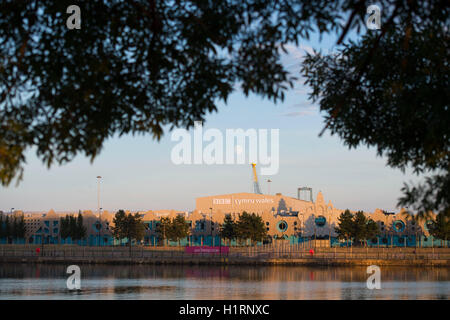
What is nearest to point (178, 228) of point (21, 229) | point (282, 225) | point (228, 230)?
point (228, 230)

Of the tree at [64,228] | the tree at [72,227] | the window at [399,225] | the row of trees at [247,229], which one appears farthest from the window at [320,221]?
the tree at [64,228]

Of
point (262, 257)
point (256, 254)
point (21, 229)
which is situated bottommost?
point (262, 257)

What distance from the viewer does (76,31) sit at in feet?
37.8

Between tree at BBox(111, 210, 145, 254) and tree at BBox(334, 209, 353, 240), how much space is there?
1414 inches

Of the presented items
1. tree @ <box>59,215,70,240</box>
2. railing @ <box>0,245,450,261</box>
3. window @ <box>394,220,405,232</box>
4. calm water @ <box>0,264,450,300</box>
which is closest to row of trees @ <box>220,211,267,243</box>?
railing @ <box>0,245,450,261</box>

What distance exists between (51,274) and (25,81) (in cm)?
7380

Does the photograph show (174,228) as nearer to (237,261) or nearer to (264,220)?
(264,220)

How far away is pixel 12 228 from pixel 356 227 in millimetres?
65499

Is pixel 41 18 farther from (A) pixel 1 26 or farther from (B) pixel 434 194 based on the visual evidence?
(B) pixel 434 194

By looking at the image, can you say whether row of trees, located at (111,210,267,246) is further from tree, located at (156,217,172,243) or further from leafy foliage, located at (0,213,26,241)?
leafy foliage, located at (0,213,26,241)

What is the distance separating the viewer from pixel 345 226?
104250 millimetres
